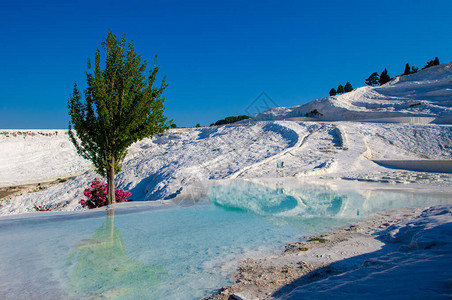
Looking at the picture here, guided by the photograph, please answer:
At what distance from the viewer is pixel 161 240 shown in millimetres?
5484

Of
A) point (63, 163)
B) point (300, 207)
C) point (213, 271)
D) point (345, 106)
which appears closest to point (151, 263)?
point (213, 271)

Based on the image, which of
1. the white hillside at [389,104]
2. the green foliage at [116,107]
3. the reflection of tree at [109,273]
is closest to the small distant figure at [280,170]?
the green foliage at [116,107]

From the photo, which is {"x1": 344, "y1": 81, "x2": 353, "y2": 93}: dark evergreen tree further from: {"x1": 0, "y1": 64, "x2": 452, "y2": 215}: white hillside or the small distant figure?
the small distant figure

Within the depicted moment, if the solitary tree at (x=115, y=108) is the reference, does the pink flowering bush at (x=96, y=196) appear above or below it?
below

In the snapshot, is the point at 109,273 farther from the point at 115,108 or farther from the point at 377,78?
the point at 377,78

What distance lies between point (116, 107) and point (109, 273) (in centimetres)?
694

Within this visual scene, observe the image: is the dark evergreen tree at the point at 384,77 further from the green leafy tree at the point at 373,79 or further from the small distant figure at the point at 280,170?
the small distant figure at the point at 280,170

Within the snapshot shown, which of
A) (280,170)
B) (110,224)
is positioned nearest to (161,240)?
(110,224)

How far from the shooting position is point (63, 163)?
A: 95.6 feet

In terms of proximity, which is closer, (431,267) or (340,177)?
(431,267)

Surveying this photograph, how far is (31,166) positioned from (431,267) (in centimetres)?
3285

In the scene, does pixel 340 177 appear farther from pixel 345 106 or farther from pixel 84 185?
pixel 345 106

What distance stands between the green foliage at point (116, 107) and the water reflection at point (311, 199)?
348 cm

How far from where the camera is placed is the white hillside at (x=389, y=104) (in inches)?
1160
